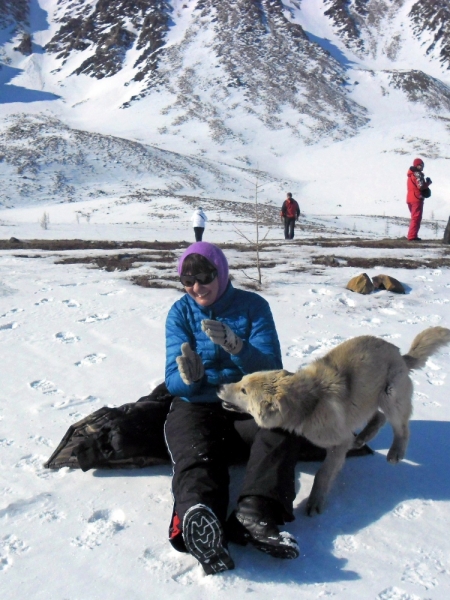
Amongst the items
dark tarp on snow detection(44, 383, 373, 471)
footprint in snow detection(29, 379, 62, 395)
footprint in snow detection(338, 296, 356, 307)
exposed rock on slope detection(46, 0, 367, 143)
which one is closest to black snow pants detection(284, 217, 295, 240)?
footprint in snow detection(338, 296, 356, 307)

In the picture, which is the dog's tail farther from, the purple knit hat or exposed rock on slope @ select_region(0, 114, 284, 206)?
exposed rock on slope @ select_region(0, 114, 284, 206)

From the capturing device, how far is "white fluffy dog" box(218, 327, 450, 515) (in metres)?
2.82

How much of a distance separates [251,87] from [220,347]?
8491cm

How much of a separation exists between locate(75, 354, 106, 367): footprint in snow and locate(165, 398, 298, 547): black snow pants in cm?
194

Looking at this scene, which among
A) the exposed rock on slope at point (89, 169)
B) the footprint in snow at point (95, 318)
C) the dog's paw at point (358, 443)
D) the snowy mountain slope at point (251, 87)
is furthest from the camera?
the snowy mountain slope at point (251, 87)

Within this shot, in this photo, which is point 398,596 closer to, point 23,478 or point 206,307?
point 206,307

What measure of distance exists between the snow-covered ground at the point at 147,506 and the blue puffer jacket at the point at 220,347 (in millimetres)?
563

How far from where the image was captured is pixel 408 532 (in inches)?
103

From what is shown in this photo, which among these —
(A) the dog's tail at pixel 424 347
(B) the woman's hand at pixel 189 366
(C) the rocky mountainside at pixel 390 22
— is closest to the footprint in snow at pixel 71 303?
(B) the woman's hand at pixel 189 366

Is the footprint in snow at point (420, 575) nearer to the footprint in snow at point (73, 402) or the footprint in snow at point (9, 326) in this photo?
the footprint in snow at point (73, 402)

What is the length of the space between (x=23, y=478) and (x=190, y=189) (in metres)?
42.1

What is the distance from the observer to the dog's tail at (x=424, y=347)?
3498 millimetres

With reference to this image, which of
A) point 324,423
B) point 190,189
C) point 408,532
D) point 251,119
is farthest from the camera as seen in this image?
point 251,119

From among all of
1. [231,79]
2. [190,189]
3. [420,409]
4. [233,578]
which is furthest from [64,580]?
[231,79]
